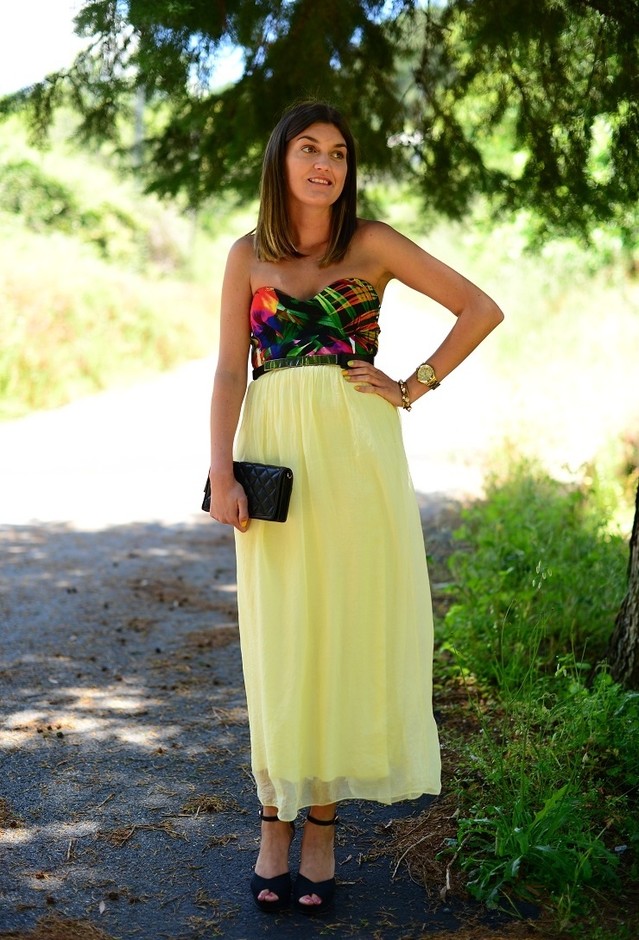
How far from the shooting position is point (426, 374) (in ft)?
10.4

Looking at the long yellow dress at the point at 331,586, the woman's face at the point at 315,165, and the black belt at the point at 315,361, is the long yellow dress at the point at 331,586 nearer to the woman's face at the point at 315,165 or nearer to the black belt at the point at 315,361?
the black belt at the point at 315,361

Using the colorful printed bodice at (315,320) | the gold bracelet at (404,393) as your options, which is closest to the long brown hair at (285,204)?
the colorful printed bodice at (315,320)

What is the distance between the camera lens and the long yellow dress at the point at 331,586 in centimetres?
296

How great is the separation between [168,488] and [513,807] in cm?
698

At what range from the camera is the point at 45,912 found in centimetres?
292

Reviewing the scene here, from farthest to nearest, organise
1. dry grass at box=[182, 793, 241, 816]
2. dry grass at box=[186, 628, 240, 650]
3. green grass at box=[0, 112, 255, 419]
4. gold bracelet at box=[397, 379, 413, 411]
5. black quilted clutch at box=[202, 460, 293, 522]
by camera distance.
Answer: green grass at box=[0, 112, 255, 419] → dry grass at box=[186, 628, 240, 650] → dry grass at box=[182, 793, 241, 816] → gold bracelet at box=[397, 379, 413, 411] → black quilted clutch at box=[202, 460, 293, 522]

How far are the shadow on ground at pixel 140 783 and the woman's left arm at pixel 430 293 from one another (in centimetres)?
148

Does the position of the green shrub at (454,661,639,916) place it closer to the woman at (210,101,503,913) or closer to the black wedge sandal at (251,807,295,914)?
the woman at (210,101,503,913)

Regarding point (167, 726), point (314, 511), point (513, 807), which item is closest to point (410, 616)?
point (314, 511)

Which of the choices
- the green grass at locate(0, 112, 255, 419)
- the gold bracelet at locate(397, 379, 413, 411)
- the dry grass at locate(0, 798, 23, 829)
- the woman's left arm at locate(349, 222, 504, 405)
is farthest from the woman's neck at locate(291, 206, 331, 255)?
the green grass at locate(0, 112, 255, 419)

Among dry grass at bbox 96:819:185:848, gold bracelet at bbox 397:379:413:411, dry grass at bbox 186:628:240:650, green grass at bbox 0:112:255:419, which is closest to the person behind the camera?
gold bracelet at bbox 397:379:413:411

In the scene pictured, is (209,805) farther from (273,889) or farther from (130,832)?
(273,889)

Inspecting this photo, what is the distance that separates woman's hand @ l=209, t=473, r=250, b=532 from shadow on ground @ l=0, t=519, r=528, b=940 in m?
1.10

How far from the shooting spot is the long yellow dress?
2959mm
